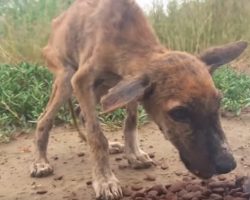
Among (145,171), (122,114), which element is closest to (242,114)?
(122,114)

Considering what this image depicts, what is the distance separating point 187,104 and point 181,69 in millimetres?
306

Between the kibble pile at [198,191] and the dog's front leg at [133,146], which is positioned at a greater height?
the dog's front leg at [133,146]

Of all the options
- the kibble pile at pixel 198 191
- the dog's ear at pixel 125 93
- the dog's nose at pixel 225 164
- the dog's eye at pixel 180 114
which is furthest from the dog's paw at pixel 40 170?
the dog's nose at pixel 225 164

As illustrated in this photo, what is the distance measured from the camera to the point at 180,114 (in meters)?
4.84

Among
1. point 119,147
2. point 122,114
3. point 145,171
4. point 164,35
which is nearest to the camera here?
point 145,171

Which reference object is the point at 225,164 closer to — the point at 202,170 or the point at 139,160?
the point at 202,170

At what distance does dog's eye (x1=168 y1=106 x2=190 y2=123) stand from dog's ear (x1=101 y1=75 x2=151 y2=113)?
0.25 metres

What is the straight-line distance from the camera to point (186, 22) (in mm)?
10930

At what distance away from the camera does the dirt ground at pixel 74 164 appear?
19.3 feet

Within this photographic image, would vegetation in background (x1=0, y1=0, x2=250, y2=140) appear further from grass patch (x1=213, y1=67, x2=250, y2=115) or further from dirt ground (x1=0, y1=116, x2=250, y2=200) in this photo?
dirt ground (x1=0, y1=116, x2=250, y2=200)

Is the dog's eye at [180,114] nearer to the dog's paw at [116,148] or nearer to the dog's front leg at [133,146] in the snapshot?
the dog's front leg at [133,146]

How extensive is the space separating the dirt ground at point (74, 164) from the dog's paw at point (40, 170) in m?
0.06

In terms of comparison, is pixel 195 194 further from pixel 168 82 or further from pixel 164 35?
pixel 164 35

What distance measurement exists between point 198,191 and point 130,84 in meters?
1.06
